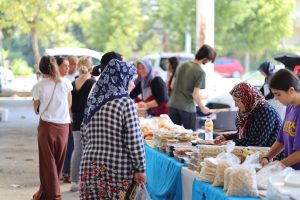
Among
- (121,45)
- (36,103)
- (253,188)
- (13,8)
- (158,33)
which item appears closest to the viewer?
(253,188)

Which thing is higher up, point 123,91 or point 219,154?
point 123,91

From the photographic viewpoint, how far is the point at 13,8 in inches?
1048

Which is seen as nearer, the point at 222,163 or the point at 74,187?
the point at 222,163

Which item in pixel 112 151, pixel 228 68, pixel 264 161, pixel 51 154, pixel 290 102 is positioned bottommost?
pixel 228 68

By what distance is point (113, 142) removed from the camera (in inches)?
187

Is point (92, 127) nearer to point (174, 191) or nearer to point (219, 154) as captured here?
point (219, 154)

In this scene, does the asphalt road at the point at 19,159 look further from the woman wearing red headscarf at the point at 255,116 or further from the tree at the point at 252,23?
the tree at the point at 252,23

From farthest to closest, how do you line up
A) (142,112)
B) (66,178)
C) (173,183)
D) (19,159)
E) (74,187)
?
(19,159) < (66,178) < (142,112) < (74,187) < (173,183)

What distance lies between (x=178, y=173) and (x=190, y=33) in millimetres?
32248

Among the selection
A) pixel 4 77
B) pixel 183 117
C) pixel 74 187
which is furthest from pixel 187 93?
pixel 4 77

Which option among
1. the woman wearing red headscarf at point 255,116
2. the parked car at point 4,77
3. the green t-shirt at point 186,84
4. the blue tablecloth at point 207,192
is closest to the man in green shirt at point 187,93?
the green t-shirt at point 186,84

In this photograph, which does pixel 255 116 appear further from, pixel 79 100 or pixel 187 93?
pixel 79 100

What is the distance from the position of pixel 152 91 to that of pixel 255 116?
→ 3.89m

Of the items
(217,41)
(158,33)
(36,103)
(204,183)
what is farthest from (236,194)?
(158,33)
